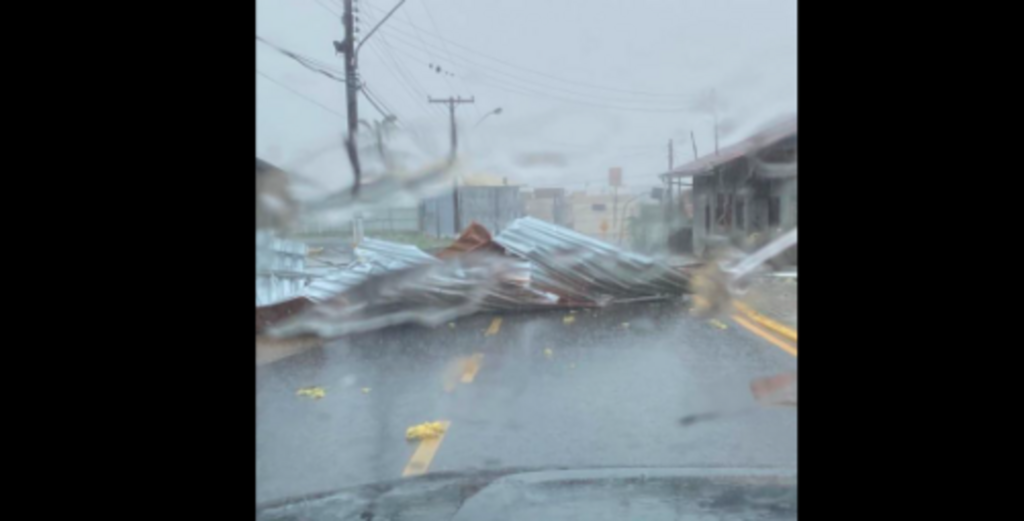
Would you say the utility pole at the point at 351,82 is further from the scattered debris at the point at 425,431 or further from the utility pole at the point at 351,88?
the scattered debris at the point at 425,431

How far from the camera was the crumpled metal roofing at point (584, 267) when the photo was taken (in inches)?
270

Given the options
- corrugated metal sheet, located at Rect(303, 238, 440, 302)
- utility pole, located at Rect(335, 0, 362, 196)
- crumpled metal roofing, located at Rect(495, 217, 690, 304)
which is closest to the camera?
utility pole, located at Rect(335, 0, 362, 196)

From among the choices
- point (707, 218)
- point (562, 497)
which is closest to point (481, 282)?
point (707, 218)

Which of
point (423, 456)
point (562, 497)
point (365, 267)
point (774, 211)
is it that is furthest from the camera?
point (365, 267)

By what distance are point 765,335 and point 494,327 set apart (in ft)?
7.13

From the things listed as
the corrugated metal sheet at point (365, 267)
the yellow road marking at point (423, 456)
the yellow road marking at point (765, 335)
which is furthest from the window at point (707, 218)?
the yellow road marking at point (423, 456)

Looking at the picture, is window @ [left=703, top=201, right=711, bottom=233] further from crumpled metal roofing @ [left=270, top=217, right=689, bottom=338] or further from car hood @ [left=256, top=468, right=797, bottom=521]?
car hood @ [left=256, top=468, right=797, bottom=521]

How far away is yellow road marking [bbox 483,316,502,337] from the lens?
7.13 meters

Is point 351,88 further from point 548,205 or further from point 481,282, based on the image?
point 481,282

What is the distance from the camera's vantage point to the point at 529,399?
5.49 meters

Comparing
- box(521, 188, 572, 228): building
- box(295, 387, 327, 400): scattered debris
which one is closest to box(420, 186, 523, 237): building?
box(521, 188, 572, 228): building

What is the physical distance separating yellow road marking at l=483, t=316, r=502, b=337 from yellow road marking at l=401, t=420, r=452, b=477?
2177mm

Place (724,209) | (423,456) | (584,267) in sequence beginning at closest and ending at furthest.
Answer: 1. (423,456)
2. (724,209)
3. (584,267)
